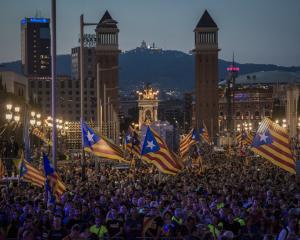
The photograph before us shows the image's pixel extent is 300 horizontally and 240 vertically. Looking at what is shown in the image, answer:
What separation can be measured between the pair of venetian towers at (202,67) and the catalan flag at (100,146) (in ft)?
379

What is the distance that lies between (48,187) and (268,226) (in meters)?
6.86

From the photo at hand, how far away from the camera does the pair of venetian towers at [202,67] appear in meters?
150

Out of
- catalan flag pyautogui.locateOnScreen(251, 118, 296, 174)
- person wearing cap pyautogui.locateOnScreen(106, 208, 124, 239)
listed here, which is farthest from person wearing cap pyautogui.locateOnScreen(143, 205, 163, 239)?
catalan flag pyautogui.locateOnScreen(251, 118, 296, 174)

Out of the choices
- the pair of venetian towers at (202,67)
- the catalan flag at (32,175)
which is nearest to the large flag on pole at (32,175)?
the catalan flag at (32,175)

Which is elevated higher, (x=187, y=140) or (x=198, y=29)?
(x=198, y=29)

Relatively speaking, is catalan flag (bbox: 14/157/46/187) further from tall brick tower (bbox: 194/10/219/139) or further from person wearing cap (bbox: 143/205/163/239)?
tall brick tower (bbox: 194/10/219/139)

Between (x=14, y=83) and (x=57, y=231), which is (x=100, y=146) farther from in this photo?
(x=14, y=83)

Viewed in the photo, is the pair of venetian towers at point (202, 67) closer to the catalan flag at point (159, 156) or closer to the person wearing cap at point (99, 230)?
the catalan flag at point (159, 156)

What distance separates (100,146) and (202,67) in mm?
125287

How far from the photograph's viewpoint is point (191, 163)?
1848 inches

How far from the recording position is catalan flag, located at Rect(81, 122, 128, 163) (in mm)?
26609

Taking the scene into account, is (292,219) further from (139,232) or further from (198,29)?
(198,29)

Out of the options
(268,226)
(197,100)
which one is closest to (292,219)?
(268,226)

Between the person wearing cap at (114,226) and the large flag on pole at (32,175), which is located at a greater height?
the large flag on pole at (32,175)
